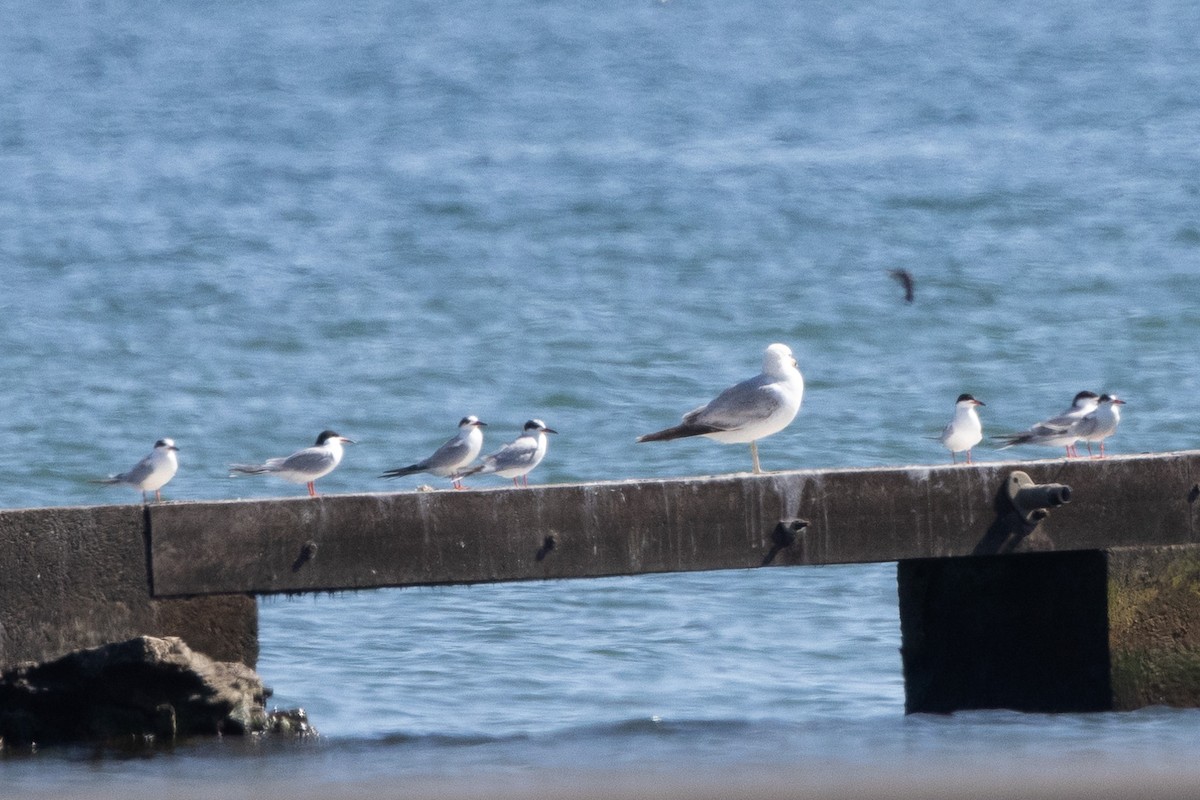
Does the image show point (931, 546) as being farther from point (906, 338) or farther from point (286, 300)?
point (286, 300)

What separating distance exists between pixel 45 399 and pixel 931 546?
19.6 meters

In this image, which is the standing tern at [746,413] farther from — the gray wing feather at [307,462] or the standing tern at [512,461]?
the gray wing feather at [307,462]

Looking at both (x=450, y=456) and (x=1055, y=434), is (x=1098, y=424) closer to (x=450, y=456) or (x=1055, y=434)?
(x=1055, y=434)

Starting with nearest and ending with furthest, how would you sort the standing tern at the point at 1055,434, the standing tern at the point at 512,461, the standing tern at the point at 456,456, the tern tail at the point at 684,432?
1. the tern tail at the point at 684,432
2. the standing tern at the point at 512,461
3. the standing tern at the point at 456,456
4. the standing tern at the point at 1055,434

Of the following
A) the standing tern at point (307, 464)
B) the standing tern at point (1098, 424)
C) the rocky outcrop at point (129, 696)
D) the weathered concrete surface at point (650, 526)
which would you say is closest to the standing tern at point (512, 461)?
the standing tern at point (307, 464)

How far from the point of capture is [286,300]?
97.1 ft

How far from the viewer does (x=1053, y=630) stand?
875 cm

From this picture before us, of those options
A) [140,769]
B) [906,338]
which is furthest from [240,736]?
[906,338]

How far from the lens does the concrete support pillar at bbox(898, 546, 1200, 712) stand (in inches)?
324

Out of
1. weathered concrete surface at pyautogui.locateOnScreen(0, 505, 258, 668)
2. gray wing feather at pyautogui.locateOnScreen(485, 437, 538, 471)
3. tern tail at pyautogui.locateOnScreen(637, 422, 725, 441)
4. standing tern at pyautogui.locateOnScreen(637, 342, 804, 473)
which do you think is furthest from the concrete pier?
gray wing feather at pyautogui.locateOnScreen(485, 437, 538, 471)

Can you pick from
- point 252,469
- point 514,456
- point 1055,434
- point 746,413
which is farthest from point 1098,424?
point 252,469

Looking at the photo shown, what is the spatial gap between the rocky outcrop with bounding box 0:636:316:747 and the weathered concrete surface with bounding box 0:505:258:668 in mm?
107

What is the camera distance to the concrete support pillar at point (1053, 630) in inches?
324

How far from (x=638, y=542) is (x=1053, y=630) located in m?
2.34
